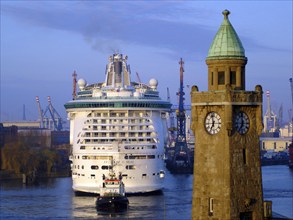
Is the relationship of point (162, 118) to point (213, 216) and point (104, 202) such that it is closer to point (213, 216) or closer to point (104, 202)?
point (104, 202)

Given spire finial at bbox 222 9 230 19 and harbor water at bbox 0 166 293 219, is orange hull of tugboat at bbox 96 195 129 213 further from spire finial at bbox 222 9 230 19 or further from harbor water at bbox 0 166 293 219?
spire finial at bbox 222 9 230 19

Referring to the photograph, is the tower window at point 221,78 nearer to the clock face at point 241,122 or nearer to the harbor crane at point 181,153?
the clock face at point 241,122

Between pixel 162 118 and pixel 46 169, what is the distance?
36.8m

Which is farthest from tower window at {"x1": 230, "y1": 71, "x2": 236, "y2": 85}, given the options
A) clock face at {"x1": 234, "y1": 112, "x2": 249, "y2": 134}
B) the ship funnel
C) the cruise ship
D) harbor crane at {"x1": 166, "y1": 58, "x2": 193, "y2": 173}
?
harbor crane at {"x1": 166, "y1": 58, "x2": 193, "y2": 173}

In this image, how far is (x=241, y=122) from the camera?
1695 cm

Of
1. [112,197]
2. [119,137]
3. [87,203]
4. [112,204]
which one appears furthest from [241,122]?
[119,137]

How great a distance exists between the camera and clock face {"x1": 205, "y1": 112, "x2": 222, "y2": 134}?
16.8 metres

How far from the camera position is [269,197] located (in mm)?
65375

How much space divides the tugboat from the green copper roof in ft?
135

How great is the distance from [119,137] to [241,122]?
52.2 metres

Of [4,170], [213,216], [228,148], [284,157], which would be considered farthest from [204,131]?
[284,157]

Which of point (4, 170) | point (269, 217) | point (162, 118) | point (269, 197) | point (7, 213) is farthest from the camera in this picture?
point (4, 170)

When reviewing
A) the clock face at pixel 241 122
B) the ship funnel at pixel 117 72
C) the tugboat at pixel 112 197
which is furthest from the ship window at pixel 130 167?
the clock face at pixel 241 122

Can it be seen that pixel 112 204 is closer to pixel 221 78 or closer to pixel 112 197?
pixel 112 197
